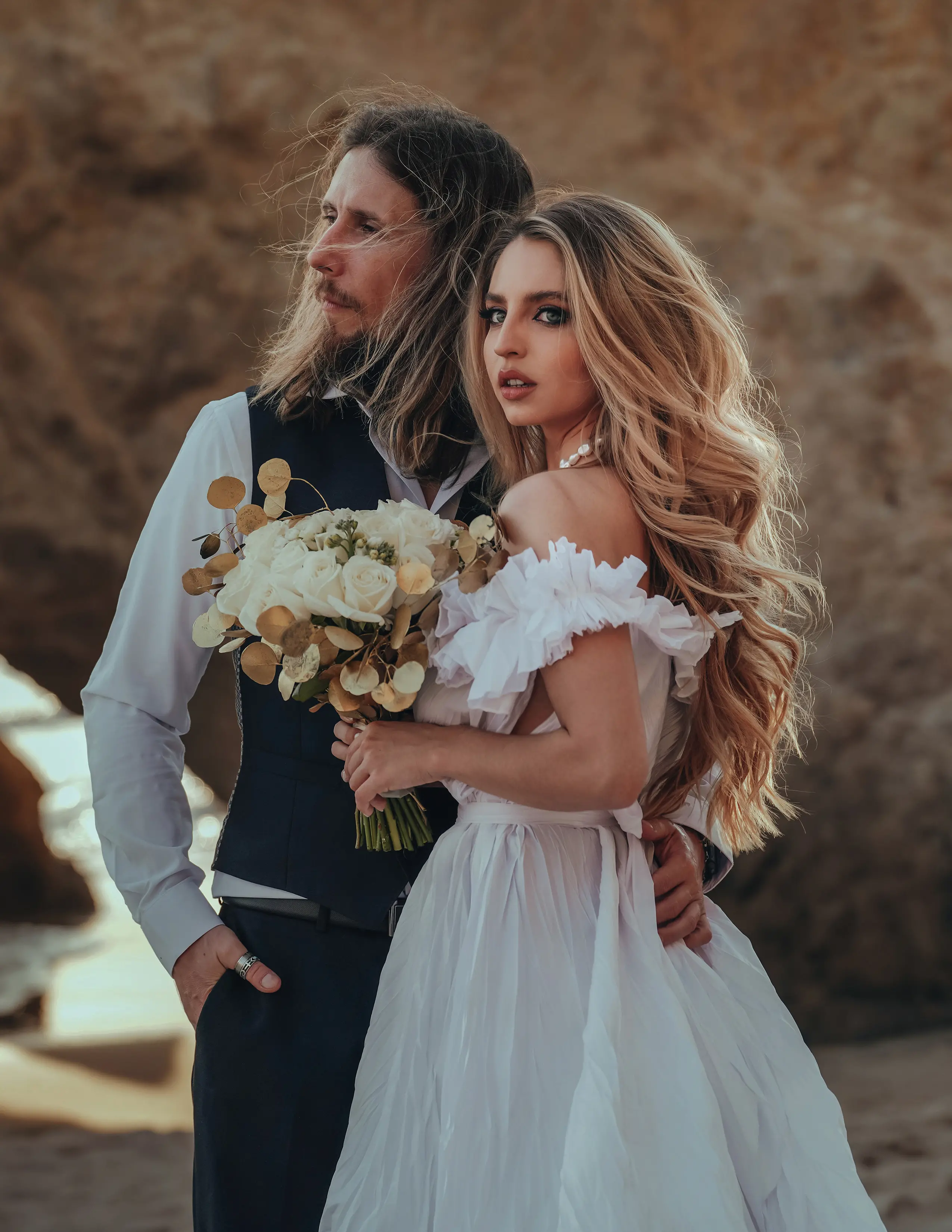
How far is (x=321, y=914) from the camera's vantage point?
1647mm

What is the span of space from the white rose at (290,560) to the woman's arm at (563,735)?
223mm

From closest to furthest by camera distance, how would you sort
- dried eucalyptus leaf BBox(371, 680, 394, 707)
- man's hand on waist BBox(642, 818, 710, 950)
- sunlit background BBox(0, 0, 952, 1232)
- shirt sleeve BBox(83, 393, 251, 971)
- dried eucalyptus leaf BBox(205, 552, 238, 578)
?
dried eucalyptus leaf BBox(371, 680, 394, 707)
dried eucalyptus leaf BBox(205, 552, 238, 578)
man's hand on waist BBox(642, 818, 710, 950)
shirt sleeve BBox(83, 393, 251, 971)
sunlit background BBox(0, 0, 952, 1232)

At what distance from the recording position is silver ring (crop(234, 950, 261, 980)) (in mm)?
1651

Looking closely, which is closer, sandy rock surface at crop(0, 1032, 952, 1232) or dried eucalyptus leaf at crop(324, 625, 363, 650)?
dried eucalyptus leaf at crop(324, 625, 363, 650)

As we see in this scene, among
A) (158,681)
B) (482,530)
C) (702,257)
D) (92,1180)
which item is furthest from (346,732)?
(702,257)

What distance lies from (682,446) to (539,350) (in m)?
0.22

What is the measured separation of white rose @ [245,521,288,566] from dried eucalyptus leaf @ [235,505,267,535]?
27mm

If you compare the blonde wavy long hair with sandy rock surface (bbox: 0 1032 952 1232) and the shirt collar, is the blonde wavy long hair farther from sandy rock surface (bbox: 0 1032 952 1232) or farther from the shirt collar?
sandy rock surface (bbox: 0 1032 952 1232)

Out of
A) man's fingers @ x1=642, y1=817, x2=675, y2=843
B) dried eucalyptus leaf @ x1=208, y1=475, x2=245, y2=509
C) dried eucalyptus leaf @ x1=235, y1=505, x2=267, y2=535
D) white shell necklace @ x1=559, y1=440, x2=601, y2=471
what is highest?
white shell necklace @ x1=559, y1=440, x2=601, y2=471

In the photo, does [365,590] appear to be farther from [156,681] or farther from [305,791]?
[156,681]

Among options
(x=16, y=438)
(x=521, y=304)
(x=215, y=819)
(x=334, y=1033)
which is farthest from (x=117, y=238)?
(x=215, y=819)

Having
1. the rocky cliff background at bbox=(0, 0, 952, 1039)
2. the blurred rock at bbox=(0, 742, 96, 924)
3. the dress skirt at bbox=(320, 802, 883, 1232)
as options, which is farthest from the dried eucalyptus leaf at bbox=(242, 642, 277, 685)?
the blurred rock at bbox=(0, 742, 96, 924)

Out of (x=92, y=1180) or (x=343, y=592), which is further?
(x=92, y=1180)

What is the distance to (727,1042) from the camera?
1482 mm
